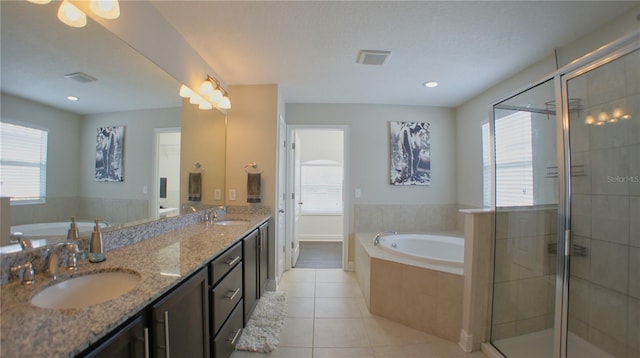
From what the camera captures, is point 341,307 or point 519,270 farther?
point 341,307

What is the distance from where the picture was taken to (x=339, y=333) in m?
1.97

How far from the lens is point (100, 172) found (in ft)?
4.29

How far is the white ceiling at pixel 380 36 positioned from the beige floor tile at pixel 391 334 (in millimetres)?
2326

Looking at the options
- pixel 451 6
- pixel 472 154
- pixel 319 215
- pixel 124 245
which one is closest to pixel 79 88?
pixel 124 245

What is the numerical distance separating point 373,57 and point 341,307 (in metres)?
2.34

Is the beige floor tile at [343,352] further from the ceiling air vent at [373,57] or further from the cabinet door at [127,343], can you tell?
the ceiling air vent at [373,57]

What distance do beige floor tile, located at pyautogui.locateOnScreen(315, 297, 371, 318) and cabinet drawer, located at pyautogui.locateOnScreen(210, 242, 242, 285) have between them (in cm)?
105

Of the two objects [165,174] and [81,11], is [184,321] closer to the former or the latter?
[165,174]

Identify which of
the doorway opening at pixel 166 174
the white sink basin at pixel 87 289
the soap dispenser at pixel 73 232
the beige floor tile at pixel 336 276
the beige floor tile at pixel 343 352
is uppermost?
the doorway opening at pixel 166 174

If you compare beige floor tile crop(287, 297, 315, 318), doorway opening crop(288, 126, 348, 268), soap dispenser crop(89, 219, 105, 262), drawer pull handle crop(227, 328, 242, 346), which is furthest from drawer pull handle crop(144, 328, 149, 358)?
doorway opening crop(288, 126, 348, 268)

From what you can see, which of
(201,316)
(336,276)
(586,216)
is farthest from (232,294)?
(586,216)

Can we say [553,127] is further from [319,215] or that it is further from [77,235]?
[319,215]

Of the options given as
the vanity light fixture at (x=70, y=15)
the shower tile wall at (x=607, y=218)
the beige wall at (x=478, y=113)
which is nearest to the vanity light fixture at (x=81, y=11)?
the vanity light fixture at (x=70, y=15)

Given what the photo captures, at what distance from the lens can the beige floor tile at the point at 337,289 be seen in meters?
2.65
